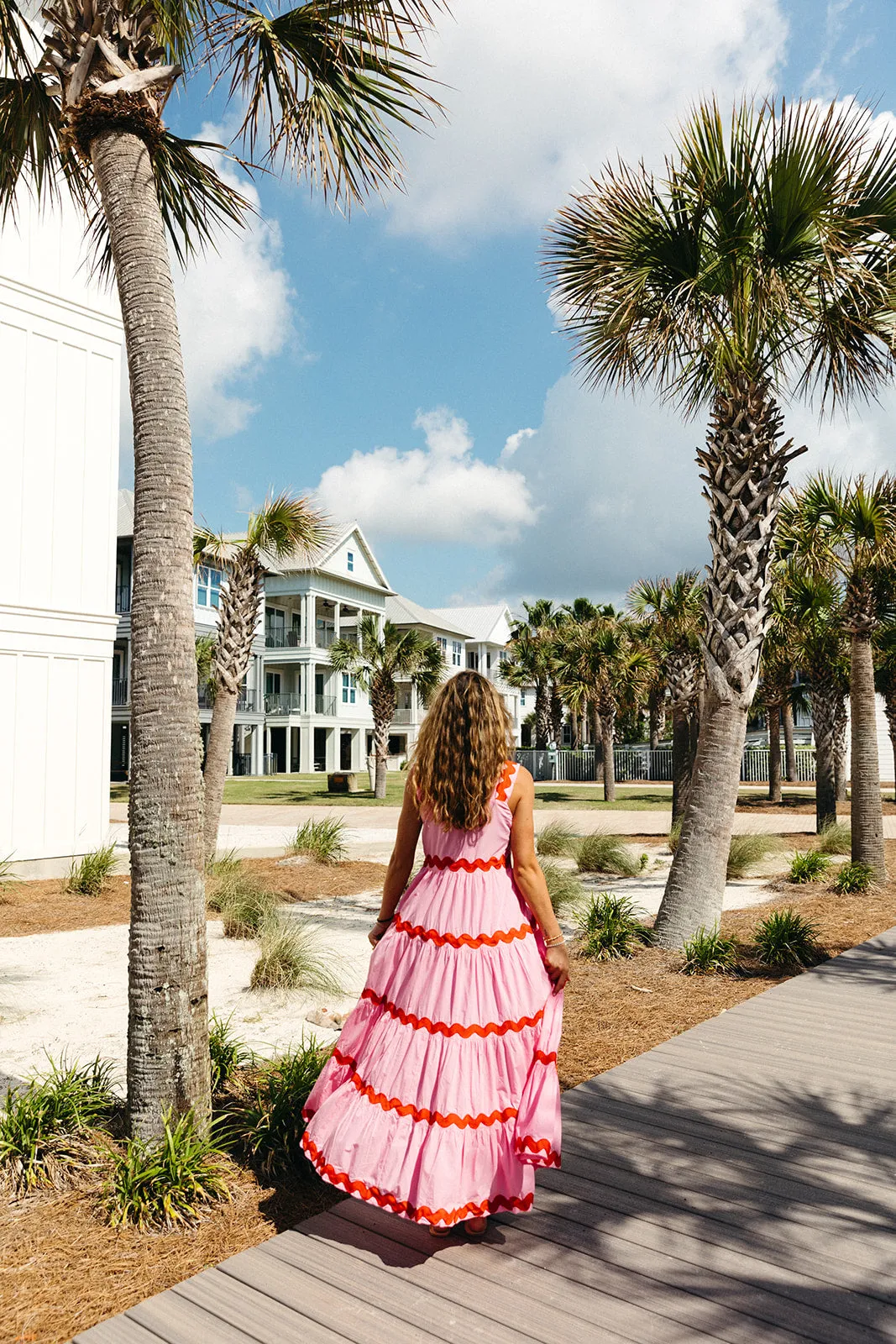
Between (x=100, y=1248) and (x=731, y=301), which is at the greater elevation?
(x=731, y=301)

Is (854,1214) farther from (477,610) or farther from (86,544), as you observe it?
(477,610)

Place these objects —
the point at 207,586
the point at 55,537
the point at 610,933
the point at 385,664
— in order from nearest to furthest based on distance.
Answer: the point at 610,933 → the point at 55,537 → the point at 385,664 → the point at 207,586

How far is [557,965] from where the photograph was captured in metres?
3.17

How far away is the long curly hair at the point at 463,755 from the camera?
123 inches

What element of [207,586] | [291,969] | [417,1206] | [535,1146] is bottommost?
[291,969]

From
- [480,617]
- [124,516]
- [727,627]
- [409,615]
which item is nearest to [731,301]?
[727,627]

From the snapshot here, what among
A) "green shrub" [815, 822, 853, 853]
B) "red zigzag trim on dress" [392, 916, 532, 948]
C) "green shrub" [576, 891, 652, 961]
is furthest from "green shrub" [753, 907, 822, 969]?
"green shrub" [815, 822, 853, 853]

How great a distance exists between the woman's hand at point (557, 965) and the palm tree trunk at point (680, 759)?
13435mm

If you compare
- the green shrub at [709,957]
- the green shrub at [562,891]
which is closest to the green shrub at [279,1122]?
the green shrub at [709,957]

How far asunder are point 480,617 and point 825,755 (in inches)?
1844

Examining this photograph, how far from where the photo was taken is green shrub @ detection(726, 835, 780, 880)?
509 inches

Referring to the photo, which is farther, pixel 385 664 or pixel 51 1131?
pixel 385 664

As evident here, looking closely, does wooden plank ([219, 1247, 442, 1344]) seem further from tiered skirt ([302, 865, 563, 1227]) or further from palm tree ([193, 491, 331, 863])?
palm tree ([193, 491, 331, 863])

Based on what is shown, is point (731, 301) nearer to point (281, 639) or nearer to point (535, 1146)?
point (535, 1146)
